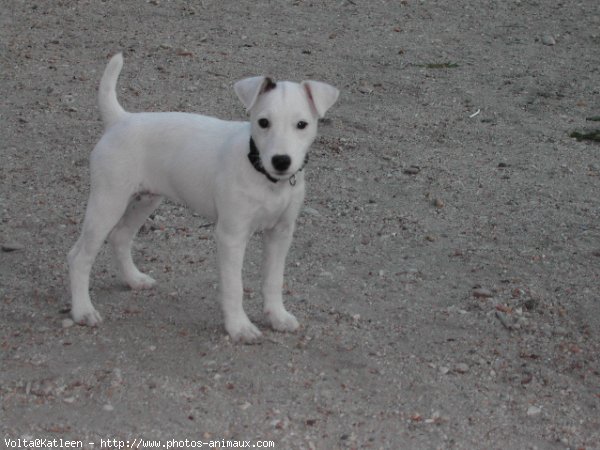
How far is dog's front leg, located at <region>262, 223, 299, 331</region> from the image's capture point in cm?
533

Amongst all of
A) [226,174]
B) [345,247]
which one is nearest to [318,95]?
[226,174]

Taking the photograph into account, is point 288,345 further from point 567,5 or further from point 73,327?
point 567,5

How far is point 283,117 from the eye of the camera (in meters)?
4.83

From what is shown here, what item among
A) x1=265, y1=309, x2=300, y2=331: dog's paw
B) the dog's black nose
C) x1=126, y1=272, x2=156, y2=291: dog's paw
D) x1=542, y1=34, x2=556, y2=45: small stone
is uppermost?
the dog's black nose

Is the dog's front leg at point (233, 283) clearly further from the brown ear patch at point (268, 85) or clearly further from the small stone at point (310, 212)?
the small stone at point (310, 212)

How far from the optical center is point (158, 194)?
5566 millimetres

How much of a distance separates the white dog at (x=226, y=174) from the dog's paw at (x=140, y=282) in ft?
1.13

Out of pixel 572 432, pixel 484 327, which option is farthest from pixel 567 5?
pixel 572 432

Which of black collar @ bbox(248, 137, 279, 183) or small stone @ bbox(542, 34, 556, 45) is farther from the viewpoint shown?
small stone @ bbox(542, 34, 556, 45)

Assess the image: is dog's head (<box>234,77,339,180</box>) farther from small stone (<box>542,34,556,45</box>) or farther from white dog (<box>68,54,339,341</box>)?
small stone (<box>542,34,556,45</box>)

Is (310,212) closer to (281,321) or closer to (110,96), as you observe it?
(281,321)

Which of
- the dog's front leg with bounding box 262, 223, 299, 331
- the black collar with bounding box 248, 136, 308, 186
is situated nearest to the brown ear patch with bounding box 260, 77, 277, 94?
the black collar with bounding box 248, 136, 308, 186

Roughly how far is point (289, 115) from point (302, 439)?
156 centimetres

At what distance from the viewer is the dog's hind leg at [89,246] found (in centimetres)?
542
